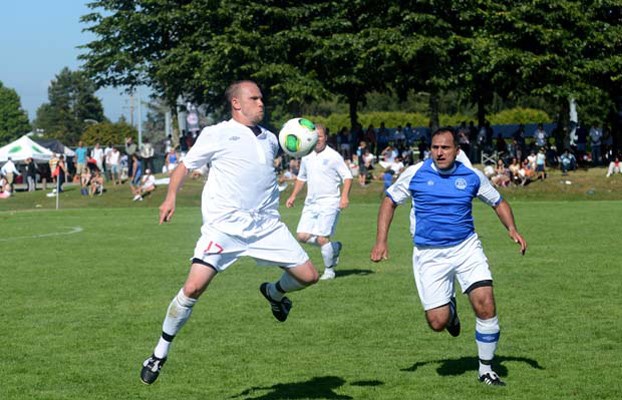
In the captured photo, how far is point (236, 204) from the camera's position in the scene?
895cm

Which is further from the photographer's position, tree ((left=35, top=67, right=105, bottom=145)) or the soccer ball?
tree ((left=35, top=67, right=105, bottom=145))

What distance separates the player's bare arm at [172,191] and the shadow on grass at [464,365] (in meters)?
2.74

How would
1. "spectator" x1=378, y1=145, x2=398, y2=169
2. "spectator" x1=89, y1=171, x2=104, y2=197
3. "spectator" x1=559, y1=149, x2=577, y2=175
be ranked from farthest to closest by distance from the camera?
"spectator" x1=378, y1=145, x2=398, y2=169 → "spectator" x1=89, y1=171, x2=104, y2=197 → "spectator" x1=559, y1=149, x2=577, y2=175

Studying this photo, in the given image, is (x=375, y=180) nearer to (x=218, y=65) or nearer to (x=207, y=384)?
(x=218, y=65)

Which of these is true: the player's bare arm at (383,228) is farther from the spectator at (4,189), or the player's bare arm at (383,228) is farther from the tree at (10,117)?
the tree at (10,117)

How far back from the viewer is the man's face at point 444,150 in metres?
9.38

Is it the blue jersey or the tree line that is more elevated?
the tree line

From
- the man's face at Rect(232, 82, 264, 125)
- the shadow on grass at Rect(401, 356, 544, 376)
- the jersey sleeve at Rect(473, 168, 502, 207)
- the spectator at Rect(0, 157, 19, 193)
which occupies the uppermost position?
the man's face at Rect(232, 82, 264, 125)

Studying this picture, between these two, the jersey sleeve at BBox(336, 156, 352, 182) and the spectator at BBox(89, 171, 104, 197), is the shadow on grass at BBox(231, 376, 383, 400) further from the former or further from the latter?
the spectator at BBox(89, 171, 104, 197)

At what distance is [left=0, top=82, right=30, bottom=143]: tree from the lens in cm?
18650

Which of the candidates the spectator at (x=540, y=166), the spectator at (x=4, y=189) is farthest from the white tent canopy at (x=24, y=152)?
the spectator at (x=540, y=166)

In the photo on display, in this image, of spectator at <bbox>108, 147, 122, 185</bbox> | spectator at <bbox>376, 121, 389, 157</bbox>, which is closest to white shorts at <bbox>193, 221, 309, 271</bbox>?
spectator at <bbox>108, 147, 122, 185</bbox>

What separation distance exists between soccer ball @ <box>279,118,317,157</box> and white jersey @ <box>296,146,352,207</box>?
666cm

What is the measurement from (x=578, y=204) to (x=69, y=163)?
38613 mm
